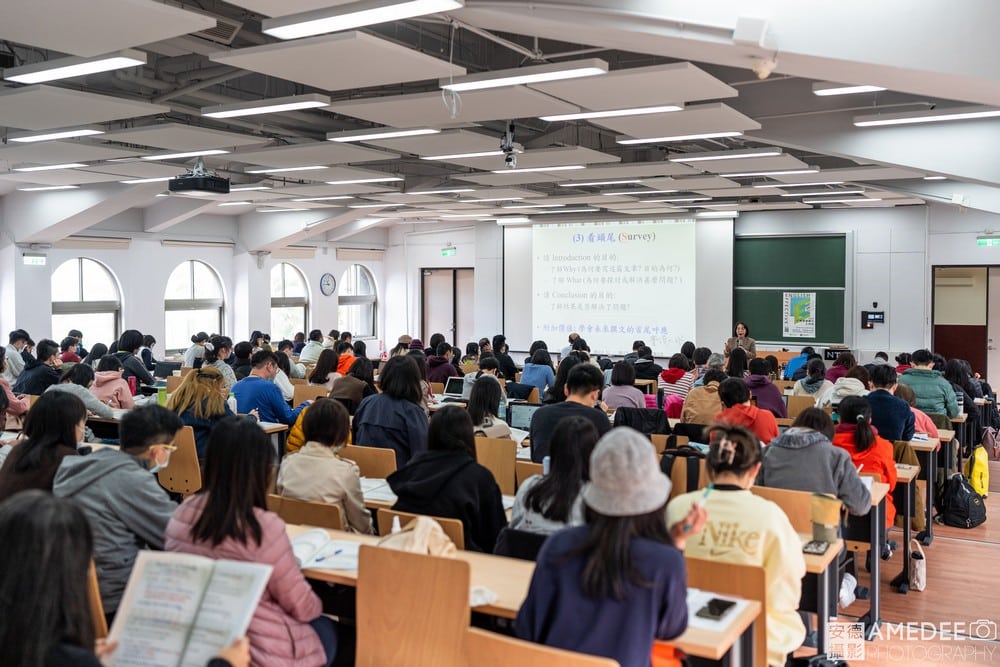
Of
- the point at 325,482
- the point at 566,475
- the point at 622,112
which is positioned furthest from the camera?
the point at 622,112

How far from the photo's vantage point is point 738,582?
2811 millimetres

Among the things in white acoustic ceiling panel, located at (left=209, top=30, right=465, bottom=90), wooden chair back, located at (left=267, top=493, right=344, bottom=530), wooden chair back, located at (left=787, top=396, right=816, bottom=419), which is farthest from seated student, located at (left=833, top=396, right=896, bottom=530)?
white acoustic ceiling panel, located at (left=209, top=30, right=465, bottom=90)

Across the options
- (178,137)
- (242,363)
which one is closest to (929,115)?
(178,137)

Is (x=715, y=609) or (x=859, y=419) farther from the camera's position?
(x=859, y=419)

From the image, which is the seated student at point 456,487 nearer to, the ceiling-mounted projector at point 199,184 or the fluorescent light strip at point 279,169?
the ceiling-mounted projector at point 199,184

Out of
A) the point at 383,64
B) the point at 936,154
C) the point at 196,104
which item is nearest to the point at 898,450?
the point at 936,154

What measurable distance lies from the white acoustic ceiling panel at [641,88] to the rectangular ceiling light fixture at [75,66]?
249 centimetres

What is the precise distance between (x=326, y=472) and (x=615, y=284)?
41.1 feet

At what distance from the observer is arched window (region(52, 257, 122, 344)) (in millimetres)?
13609

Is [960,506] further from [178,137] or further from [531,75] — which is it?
[178,137]

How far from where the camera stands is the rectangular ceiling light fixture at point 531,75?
A: 522 cm

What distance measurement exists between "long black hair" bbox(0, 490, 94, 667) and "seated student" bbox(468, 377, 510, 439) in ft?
11.8

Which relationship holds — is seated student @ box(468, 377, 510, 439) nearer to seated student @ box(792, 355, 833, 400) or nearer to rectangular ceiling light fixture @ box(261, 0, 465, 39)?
rectangular ceiling light fixture @ box(261, 0, 465, 39)

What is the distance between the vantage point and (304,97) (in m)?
6.26
